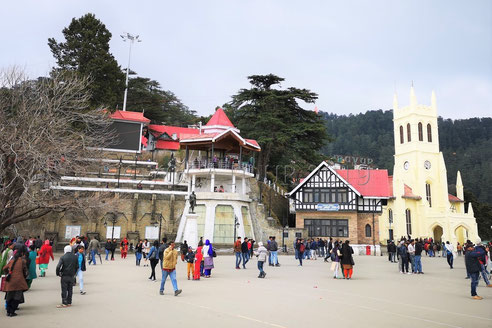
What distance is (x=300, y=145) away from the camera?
42.4 metres

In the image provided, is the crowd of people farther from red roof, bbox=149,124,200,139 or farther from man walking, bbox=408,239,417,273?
red roof, bbox=149,124,200,139

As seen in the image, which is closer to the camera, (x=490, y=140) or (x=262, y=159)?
(x=262, y=159)

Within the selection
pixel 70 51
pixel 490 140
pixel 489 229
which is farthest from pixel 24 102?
pixel 490 140

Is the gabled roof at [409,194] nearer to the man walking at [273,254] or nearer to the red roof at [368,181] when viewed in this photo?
the red roof at [368,181]

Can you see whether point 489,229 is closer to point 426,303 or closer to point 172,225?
point 172,225

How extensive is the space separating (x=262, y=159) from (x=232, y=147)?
8.60 meters

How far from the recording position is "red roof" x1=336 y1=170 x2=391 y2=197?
3941 centimetres

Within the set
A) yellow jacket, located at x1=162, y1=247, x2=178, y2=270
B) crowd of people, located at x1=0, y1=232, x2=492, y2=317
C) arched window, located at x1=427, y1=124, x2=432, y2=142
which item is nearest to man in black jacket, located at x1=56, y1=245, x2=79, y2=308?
crowd of people, located at x1=0, y1=232, x2=492, y2=317

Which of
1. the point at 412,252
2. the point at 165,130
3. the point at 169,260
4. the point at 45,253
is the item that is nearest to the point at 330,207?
the point at 412,252

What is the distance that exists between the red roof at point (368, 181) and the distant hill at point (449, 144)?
4452cm

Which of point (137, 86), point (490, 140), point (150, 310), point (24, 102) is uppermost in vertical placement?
point (490, 140)

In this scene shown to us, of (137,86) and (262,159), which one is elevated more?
(137,86)

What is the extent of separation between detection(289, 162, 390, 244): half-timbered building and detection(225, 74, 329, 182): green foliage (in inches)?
137

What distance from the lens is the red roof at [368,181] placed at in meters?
39.4
